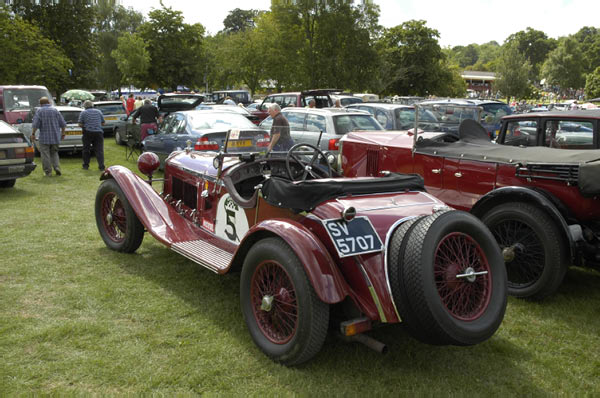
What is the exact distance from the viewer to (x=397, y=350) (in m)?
3.81

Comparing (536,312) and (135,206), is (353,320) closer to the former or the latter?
(536,312)

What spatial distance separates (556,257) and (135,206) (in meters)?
4.23

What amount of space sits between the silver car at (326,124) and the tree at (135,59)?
867 inches

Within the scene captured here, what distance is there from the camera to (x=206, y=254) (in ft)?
15.3

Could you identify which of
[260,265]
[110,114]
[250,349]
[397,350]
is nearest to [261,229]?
[260,265]

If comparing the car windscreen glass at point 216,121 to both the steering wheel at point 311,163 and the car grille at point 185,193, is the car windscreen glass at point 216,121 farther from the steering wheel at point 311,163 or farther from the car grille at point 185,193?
the steering wheel at point 311,163

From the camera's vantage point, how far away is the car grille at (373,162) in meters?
7.02

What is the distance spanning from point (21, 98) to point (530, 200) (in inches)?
572

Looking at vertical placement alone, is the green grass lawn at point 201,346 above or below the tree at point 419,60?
below

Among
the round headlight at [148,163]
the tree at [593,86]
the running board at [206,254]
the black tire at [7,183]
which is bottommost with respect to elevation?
the black tire at [7,183]

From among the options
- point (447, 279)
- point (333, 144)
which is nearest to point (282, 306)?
point (447, 279)

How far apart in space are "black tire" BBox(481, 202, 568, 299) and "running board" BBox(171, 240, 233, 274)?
262cm

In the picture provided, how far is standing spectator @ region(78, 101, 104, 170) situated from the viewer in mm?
11914

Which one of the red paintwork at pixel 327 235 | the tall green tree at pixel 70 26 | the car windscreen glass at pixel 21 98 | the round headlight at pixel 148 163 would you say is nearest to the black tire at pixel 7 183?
the round headlight at pixel 148 163
